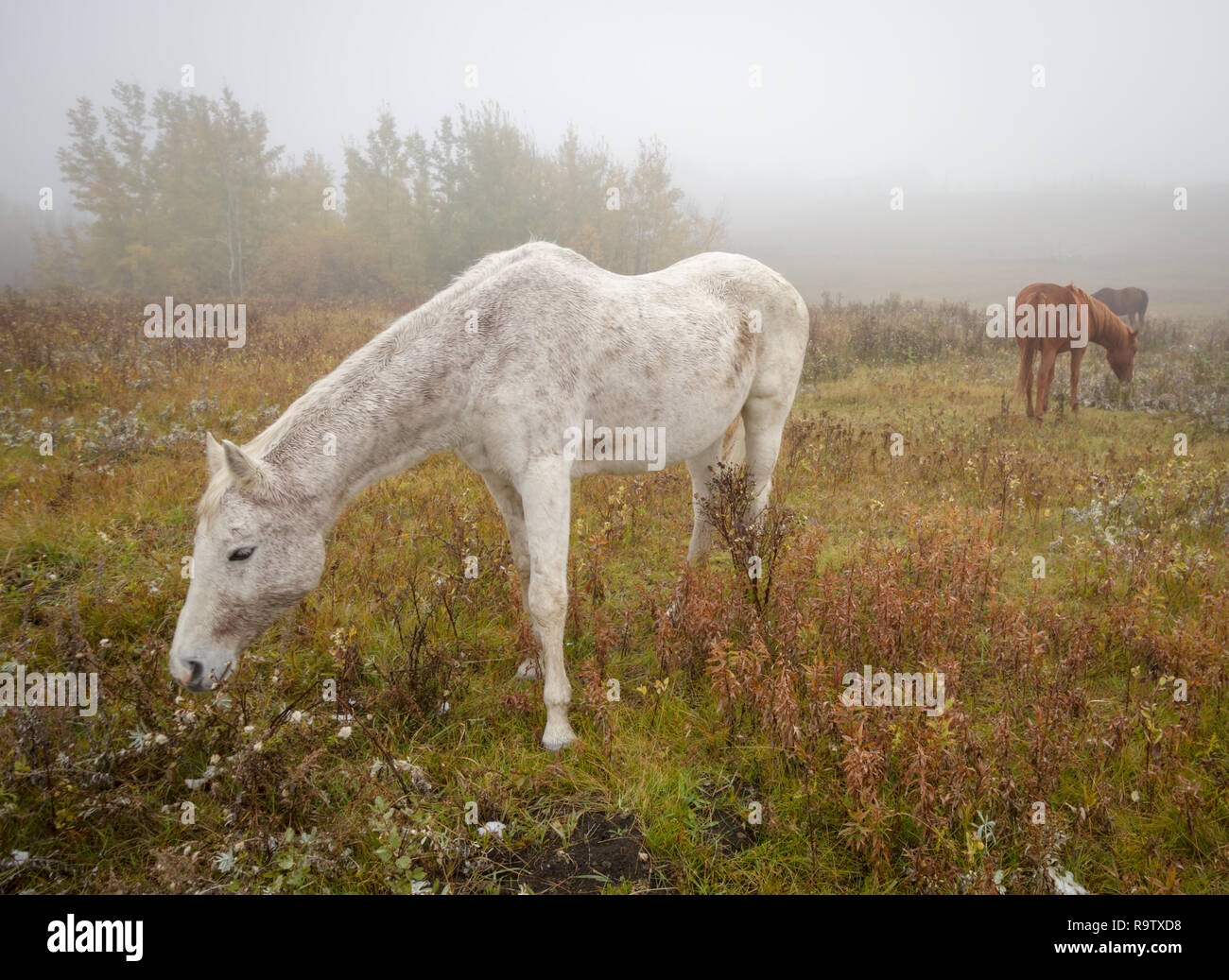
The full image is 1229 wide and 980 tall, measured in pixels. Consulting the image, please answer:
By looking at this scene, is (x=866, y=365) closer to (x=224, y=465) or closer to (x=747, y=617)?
(x=747, y=617)

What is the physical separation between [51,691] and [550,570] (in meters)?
2.85

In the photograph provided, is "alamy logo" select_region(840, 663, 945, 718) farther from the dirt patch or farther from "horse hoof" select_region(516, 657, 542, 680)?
"horse hoof" select_region(516, 657, 542, 680)

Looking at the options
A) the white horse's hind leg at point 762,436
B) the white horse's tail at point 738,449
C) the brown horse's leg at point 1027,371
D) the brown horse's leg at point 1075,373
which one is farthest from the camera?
the brown horse's leg at point 1075,373

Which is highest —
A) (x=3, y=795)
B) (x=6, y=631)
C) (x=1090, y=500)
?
(x=1090, y=500)

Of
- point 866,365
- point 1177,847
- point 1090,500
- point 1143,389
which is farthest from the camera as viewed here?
point 866,365

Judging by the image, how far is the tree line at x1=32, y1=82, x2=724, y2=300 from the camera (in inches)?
1384

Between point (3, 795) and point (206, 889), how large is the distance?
1277mm

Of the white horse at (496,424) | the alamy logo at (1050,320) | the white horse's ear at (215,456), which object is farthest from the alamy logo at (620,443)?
the alamy logo at (1050,320)

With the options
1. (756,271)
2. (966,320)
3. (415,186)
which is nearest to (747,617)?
(756,271)

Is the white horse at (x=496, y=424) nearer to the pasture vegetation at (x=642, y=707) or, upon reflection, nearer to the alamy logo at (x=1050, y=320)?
the pasture vegetation at (x=642, y=707)

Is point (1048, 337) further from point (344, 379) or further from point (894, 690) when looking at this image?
point (344, 379)

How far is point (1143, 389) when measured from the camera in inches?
474
